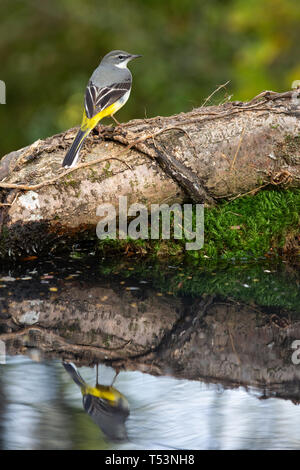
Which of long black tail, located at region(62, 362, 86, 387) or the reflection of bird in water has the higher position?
long black tail, located at region(62, 362, 86, 387)

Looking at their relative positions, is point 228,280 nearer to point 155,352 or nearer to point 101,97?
point 155,352

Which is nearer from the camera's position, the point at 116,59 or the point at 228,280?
the point at 228,280

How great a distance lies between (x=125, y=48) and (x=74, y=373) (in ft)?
21.2

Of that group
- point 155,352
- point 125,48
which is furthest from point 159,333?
point 125,48

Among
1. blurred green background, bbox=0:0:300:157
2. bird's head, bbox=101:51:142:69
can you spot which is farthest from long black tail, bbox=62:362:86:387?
blurred green background, bbox=0:0:300:157

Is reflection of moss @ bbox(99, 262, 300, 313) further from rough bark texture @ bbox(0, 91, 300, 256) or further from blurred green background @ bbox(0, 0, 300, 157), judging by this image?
blurred green background @ bbox(0, 0, 300, 157)

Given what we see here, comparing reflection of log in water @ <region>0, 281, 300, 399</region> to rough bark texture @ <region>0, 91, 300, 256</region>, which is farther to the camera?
rough bark texture @ <region>0, 91, 300, 256</region>

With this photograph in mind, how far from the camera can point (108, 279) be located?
4.20m

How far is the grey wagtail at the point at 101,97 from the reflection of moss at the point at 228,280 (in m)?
0.86

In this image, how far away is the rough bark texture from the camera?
14.6 ft

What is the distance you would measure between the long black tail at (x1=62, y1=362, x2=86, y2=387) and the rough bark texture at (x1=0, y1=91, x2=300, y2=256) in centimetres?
155

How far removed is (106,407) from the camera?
2717 mm

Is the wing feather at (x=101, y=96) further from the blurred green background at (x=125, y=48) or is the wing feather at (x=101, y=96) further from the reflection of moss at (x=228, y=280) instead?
the blurred green background at (x=125, y=48)

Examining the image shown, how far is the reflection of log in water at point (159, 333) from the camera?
301cm
